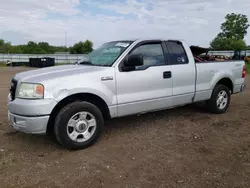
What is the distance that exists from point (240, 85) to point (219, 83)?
2.50 feet

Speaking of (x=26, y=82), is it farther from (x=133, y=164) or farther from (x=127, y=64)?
(x=133, y=164)

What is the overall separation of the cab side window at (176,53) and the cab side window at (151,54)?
205mm

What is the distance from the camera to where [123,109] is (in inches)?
172

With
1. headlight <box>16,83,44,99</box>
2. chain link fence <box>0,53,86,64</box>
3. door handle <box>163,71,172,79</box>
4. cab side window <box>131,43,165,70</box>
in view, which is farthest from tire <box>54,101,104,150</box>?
chain link fence <box>0,53,86,64</box>

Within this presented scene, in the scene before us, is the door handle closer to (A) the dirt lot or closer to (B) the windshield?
(B) the windshield

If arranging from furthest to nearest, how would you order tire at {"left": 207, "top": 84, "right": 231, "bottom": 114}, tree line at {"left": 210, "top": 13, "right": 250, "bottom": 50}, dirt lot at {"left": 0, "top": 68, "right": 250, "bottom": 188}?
tree line at {"left": 210, "top": 13, "right": 250, "bottom": 50}
tire at {"left": 207, "top": 84, "right": 231, "bottom": 114}
dirt lot at {"left": 0, "top": 68, "right": 250, "bottom": 188}

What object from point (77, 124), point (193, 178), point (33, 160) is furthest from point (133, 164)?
point (33, 160)

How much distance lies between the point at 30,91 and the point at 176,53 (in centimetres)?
297

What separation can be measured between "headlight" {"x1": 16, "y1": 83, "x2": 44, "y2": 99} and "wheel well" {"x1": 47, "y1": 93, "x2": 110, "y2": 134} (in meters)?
0.36

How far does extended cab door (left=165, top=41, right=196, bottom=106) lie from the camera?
5.00 metres

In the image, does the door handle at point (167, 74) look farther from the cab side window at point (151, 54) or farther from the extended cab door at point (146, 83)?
the cab side window at point (151, 54)

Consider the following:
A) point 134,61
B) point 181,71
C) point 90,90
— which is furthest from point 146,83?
point 90,90

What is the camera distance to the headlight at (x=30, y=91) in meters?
3.61

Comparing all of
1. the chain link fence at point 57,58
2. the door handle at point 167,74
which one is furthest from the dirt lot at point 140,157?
the chain link fence at point 57,58
